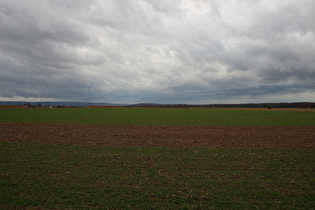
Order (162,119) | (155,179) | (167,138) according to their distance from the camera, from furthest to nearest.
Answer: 1. (162,119)
2. (167,138)
3. (155,179)

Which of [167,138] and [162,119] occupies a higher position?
[162,119]

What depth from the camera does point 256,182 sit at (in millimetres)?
7293

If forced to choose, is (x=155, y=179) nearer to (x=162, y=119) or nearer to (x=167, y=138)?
(x=167, y=138)

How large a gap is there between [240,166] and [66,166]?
815 cm

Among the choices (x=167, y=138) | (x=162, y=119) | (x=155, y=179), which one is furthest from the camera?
(x=162, y=119)

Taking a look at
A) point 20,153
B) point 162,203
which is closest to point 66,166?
point 20,153

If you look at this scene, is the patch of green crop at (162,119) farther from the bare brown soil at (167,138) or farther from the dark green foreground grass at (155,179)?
the dark green foreground grass at (155,179)

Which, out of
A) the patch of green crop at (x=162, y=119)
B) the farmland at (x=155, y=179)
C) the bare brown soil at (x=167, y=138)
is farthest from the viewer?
the patch of green crop at (x=162, y=119)

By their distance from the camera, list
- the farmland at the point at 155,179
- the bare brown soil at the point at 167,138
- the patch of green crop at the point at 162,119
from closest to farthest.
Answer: the farmland at the point at 155,179 → the bare brown soil at the point at 167,138 → the patch of green crop at the point at 162,119

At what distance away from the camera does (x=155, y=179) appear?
7.57m

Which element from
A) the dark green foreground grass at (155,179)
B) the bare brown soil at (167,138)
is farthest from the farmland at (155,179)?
the bare brown soil at (167,138)

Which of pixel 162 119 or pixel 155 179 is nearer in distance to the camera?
pixel 155 179

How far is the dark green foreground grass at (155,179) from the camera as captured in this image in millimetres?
5820

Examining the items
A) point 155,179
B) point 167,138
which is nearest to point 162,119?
point 167,138
